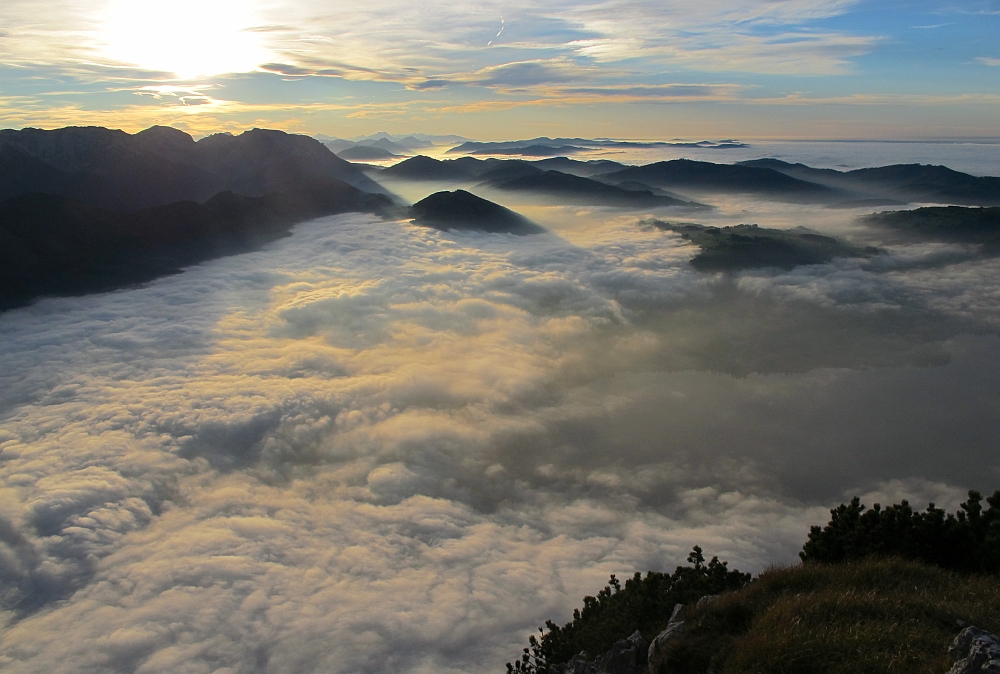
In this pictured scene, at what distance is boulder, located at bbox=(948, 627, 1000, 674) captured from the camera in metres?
11.6

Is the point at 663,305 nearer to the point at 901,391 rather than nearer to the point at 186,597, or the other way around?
the point at 901,391

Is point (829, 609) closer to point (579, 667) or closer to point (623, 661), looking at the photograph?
point (623, 661)

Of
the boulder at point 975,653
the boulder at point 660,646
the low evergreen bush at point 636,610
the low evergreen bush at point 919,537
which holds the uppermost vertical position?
the boulder at point 975,653

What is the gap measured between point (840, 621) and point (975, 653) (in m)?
3.68

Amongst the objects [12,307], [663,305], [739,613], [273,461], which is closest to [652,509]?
[273,461]

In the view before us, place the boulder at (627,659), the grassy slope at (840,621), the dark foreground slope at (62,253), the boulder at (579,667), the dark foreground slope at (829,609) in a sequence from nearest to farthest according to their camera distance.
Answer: the grassy slope at (840,621) → the dark foreground slope at (829,609) → the boulder at (627,659) → the boulder at (579,667) → the dark foreground slope at (62,253)

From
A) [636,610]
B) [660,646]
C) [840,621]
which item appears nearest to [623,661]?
[660,646]

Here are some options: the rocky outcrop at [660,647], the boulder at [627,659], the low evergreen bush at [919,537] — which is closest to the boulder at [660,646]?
the rocky outcrop at [660,647]

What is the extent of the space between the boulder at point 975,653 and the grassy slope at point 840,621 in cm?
68

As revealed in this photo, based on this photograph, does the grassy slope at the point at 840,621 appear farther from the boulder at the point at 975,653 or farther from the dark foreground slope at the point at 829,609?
the boulder at the point at 975,653

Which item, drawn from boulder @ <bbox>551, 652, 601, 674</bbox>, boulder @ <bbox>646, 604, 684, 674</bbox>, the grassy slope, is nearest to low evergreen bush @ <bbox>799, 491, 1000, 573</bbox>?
the grassy slope

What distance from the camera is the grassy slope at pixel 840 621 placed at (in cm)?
1410

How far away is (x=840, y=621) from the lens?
15.3 meters

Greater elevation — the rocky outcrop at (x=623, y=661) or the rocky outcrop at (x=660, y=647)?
the rocky outcrop at (x=660, y=647)
